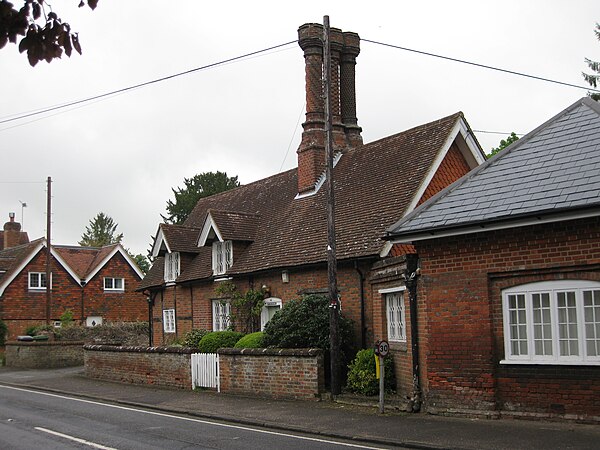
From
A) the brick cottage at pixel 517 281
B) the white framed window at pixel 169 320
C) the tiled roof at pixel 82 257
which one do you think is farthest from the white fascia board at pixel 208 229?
the tiled roof at pixel 82 257

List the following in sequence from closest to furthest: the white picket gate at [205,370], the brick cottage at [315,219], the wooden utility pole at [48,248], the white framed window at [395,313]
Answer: the white framed window at [395,313], the white picket gate at [205,370], the brick cottage at [315,219], the wooden utility pole at [48,248]

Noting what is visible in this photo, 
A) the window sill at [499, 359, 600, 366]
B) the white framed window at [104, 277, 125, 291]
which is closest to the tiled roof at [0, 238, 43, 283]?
the white framed window at [104, 277, 125, 291]

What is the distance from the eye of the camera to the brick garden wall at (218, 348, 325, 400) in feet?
56.7

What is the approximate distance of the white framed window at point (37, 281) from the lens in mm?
43719

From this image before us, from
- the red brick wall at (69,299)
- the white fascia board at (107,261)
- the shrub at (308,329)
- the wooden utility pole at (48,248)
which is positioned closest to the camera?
the shrub at (308,329)

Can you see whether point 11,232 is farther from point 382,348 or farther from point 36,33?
point 36,33

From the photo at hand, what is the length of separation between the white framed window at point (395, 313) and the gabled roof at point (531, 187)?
7.62 feet

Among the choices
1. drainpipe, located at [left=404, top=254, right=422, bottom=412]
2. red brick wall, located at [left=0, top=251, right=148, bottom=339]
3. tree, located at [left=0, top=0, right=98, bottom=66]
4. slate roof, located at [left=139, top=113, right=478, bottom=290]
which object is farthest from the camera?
red brick wall, located at [left=0, top=251, right=148, bottom=339]

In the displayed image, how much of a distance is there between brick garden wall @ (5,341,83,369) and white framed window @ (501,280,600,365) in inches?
996

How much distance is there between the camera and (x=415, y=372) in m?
14.7

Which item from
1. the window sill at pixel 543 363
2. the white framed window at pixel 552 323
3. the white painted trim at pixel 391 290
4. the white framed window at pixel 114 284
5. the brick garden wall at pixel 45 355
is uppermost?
the white framed window at pixel 114 284

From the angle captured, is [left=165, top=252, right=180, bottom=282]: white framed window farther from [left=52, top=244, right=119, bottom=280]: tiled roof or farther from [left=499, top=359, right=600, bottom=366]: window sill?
[left=499, top=359, right=600, bottom=366]: window sill

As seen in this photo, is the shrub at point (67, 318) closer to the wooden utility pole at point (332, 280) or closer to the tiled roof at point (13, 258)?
the tiled roof at point (13, 258)

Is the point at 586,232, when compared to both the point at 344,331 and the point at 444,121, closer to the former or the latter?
the point at 344,331
